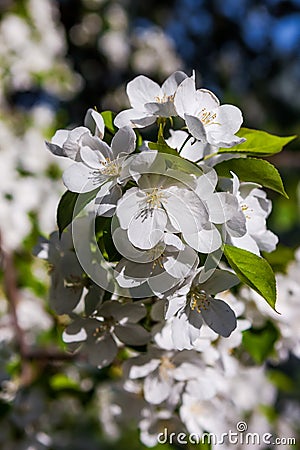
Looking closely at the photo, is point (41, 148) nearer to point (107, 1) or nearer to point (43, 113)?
point (43, 113)

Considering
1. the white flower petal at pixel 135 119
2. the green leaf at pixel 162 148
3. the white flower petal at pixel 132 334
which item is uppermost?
the white flower petal at pixel 135 119

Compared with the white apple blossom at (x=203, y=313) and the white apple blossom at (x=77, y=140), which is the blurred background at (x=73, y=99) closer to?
the white apple blossom at (x=203, y=313)

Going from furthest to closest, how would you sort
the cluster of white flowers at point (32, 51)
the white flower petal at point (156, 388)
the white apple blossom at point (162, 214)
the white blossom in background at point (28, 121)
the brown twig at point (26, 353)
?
the cluster of white flowers at point (32, 51), the white blossom in background at point (28, 121), the brown twig at point (26, 353), the white flower petal at point (156, 388), the white apple blossom at point (162, 214)

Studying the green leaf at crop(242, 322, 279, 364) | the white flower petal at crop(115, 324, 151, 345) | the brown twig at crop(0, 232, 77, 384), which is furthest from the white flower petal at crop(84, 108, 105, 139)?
the brown twig at crop(0, 232, 77, 384)

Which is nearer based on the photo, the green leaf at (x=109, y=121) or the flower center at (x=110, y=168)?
the flower center at (x=110, y=168)

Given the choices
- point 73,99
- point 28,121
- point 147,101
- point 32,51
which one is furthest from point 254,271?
point 73,99

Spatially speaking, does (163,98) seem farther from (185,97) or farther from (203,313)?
(203,313)

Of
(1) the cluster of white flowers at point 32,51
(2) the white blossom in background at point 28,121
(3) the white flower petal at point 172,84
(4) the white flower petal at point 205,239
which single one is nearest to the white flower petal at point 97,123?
(3) the white flower petal at point 172,84
